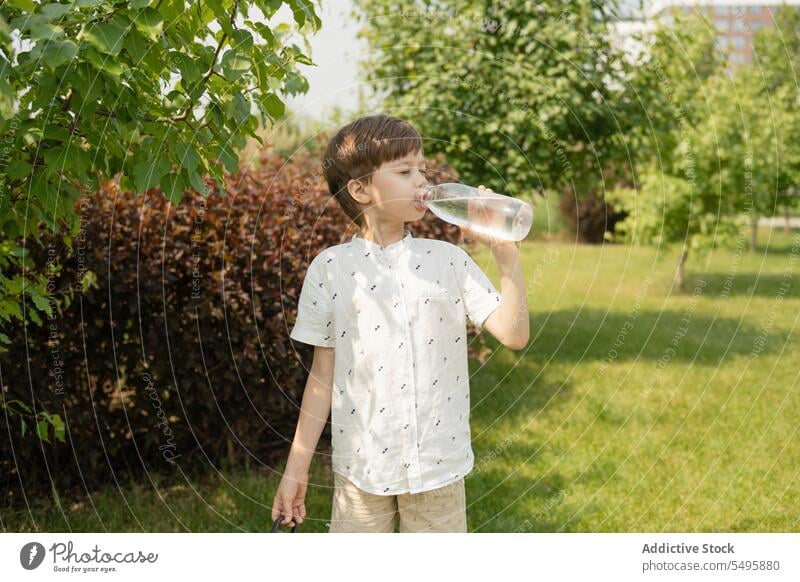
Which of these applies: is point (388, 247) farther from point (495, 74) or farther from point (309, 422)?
point (495, 74)

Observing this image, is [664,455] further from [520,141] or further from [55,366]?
[55,366]

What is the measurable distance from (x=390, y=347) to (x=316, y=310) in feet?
0.79

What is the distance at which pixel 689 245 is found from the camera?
12.2 m

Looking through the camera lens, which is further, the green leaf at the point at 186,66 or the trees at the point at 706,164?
the trees at the point at 706,164

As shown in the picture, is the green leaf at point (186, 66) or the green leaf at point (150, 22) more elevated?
the green leaf at point (150, 22)

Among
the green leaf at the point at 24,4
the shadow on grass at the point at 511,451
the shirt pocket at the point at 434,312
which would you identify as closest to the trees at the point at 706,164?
the shadow on grass at the point at 511,451

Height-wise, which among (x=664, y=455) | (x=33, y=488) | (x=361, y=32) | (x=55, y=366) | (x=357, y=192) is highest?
(x=361, y=32)

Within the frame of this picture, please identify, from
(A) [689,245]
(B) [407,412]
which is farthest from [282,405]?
(A) [689,245]

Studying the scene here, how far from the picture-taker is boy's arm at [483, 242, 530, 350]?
227 centimetres

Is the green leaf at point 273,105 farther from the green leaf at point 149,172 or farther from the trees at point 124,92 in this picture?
the green leaf at point 149,172

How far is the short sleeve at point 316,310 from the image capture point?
2451 mm

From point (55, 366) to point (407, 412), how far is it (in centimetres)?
228

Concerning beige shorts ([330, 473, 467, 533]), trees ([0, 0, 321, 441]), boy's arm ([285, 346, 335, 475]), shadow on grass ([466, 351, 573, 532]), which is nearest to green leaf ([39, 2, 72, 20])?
trees ([0, 0, 321, 441])

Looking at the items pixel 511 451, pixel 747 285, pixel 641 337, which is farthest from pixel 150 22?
pixel 747 285
